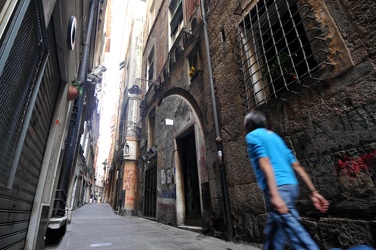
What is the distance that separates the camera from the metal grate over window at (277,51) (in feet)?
10.00

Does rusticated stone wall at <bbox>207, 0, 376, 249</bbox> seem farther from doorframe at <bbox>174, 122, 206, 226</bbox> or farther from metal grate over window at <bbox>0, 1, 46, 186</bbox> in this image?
metal grate over window at <bbox>0, 1, 46, 186</bbox>

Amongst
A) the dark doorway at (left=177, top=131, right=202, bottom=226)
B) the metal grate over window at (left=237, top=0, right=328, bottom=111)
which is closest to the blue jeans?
the metal grate over window at (left=237, top=0, right=328, bottom=111)

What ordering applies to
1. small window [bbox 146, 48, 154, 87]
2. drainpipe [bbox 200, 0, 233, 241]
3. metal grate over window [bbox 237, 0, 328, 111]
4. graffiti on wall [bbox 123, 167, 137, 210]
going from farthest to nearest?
1. graffiti on wall [bbox 123, 167, 137, 210]
2. small window [bbox 146, 48, 154, 87]
3. drainpipe [bbox 200, 0, 233, 241]
4. metal grate over window [bbox 237, 0, 328, 111]

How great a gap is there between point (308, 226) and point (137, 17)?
1991 cm

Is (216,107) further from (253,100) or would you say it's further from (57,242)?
(57,242)

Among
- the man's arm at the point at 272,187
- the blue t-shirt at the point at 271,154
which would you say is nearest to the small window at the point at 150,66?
→ the blue t-shirt at the point at 271,154

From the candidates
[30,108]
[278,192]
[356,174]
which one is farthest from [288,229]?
[30,108]

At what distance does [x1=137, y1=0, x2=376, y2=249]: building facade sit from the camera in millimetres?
2404

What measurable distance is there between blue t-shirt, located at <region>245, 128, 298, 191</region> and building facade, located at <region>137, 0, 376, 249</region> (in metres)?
1.02

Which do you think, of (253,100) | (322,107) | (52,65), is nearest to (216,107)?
(253,100)

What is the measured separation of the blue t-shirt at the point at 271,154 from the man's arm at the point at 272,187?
2.7 inches

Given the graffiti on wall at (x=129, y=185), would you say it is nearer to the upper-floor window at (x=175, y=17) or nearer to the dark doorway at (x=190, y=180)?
the dark doorway at (x=190, y=180)

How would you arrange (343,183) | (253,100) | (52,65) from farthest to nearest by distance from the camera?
(253,100), (52,65), (343,183)

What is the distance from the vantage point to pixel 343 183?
246cm
